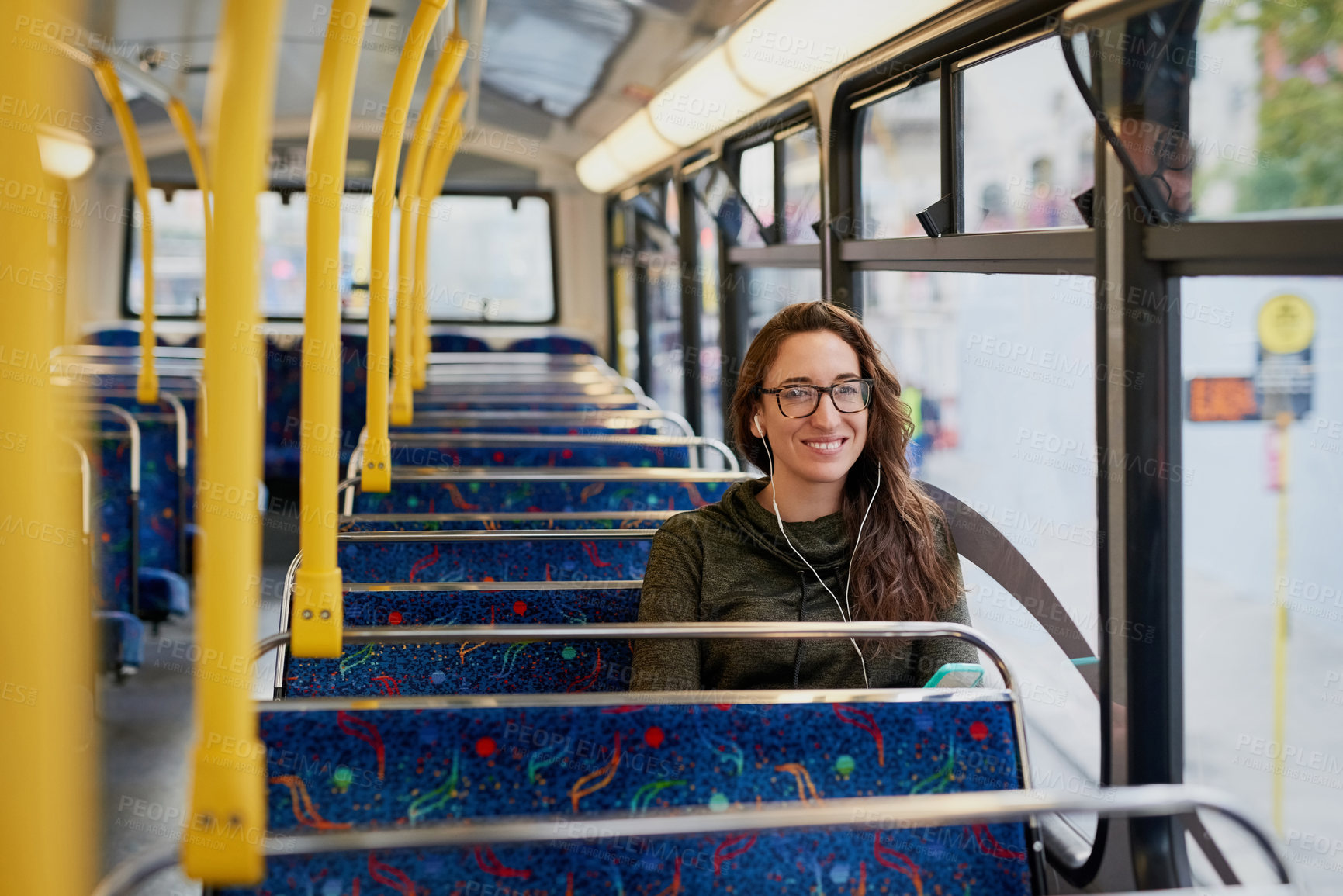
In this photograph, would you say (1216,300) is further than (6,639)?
Yes

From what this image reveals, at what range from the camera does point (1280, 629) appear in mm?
1720

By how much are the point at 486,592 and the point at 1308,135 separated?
4.80 ft

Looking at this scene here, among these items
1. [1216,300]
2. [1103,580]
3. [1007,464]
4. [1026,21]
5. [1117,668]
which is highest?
[1026,21]

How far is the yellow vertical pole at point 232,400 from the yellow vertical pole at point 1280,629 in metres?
1.43

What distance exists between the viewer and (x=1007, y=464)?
8.51 ft

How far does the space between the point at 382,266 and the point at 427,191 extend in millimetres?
1966

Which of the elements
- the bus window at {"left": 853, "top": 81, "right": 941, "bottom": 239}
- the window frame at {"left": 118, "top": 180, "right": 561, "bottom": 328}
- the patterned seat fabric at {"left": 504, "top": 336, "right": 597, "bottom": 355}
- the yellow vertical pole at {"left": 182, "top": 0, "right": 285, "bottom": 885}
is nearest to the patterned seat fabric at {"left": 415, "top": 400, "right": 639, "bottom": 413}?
the bus window at {"left": 853, "top": 81, "right": 941, "bottom": 239}

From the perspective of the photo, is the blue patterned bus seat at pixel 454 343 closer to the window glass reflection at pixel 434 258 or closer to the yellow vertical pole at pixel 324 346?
the window glass reflection at pixel 434 258

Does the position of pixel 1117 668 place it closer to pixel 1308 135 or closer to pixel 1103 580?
pixel 1103 580

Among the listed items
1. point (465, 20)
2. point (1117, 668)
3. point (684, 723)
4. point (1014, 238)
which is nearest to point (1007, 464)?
point (1014, 238)

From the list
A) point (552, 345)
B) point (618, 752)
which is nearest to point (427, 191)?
point (618, 752)

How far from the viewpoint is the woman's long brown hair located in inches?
76.4

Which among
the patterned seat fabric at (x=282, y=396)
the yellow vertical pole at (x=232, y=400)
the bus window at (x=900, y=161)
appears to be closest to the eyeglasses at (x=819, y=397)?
the bus window at (x=900, y=161)

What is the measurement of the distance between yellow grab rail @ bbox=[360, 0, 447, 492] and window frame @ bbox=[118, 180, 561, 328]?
5824 mm
